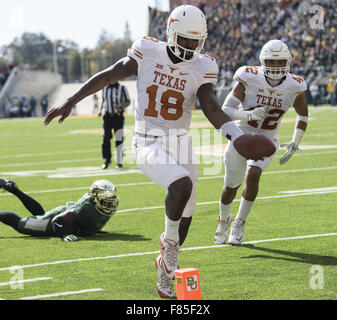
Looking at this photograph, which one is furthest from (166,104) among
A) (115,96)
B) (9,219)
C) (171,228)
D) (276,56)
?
(115,96)

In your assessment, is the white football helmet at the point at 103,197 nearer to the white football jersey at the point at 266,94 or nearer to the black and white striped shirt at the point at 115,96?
the white football jersey at the point at 266,94

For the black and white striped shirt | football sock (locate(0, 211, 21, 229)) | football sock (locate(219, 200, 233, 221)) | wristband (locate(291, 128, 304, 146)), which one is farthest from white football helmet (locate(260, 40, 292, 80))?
the black and white striped shirt

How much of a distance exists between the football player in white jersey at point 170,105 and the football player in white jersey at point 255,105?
1.45 meters

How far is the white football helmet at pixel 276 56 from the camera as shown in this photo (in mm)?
6602

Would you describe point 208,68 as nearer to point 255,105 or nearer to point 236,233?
point 255,105

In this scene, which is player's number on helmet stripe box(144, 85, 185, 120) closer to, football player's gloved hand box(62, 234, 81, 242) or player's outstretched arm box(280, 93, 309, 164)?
player's outstretched arm box(280, 93, 309, 164)

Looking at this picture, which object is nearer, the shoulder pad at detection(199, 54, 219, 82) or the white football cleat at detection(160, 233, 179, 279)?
the white football cleat at detection(160, 233, 179, 279)

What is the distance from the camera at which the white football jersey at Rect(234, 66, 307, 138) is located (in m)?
6.82

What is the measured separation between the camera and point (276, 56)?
6602 mm

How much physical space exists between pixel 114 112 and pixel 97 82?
8031 millimetres

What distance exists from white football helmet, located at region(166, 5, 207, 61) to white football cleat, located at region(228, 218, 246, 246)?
2.09m

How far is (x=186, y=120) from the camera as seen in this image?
534 centimetres

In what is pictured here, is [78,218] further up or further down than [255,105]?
further down
